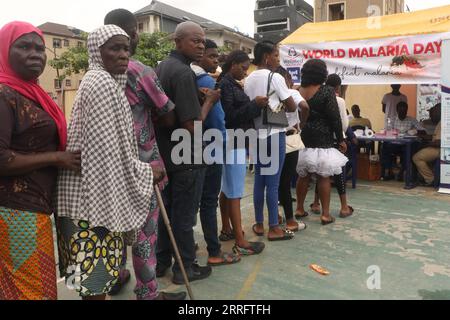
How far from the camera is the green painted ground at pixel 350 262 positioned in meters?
2.85

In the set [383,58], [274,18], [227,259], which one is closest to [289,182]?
[227,259]

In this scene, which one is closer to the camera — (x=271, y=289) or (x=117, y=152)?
(x=117, y=152)

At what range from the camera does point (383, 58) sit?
19.4 feet

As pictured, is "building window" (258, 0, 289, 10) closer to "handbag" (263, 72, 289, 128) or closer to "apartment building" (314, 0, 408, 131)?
"apartment building" (314, 0, 408, 131)

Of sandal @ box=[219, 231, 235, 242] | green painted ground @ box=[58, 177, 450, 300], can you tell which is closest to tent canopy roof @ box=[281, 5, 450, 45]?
green painted ground @ box=[58, 177, 450, 300]

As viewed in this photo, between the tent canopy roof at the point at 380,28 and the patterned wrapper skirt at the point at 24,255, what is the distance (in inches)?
219

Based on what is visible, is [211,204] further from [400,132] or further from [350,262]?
[400,132]

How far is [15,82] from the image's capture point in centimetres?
178

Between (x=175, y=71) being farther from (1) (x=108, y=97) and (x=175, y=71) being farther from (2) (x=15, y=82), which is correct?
(2) (x=15, y=82)

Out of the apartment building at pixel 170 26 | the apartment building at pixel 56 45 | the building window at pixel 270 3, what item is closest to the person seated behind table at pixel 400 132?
the apartment building at pixel 170 26

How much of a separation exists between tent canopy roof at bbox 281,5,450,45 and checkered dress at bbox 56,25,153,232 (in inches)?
A: 201
